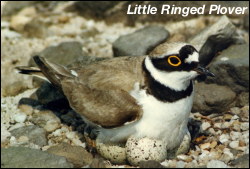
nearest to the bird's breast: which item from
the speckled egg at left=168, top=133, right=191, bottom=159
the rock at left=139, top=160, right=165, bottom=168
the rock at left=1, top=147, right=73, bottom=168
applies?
the speckled egg at left=168, top=133, right=191, bottom=159

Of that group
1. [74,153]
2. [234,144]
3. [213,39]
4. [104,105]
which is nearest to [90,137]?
[74,153]

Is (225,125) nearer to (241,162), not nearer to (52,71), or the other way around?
(241,162)

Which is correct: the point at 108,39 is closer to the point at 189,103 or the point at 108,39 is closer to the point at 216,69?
the point at 216,69

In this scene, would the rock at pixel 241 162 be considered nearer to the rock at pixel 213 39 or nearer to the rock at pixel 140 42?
the rock at pixel 213 39

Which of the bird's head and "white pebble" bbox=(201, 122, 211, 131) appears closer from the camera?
the bird's head

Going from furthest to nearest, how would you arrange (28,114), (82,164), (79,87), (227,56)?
(227,56), (28,114), (79,87), (82,164)

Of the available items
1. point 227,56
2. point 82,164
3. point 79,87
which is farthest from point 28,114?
point 227,56

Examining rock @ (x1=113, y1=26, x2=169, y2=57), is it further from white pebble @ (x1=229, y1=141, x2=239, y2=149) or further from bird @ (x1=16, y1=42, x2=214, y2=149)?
white pebble @ (x1=229, y1=141, x2=239, y2=149)
